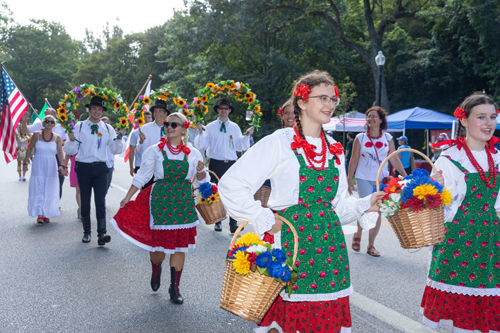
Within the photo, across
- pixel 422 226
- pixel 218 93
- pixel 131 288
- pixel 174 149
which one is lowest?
pixel 131 288

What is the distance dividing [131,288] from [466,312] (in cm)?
353

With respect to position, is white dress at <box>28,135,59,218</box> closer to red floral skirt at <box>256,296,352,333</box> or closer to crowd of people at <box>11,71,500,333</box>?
crowd of people at <box>11,71,500,333</box>

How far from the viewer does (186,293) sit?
5.04m

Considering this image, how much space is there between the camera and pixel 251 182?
2742mm

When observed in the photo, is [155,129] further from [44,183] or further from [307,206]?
[307,206]

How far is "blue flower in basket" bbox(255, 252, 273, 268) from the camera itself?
92.0 inches

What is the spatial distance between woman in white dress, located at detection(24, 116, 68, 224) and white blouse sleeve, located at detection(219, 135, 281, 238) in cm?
733

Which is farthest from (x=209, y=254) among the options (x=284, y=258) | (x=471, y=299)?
(x=284, y=258)

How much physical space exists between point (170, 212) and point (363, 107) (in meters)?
28.8

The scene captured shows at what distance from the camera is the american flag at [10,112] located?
12137 millimetres

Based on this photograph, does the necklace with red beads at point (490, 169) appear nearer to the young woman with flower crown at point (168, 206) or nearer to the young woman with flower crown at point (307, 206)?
the young woman with flower crown at point (307, 206)

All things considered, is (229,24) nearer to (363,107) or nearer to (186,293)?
(363,107)

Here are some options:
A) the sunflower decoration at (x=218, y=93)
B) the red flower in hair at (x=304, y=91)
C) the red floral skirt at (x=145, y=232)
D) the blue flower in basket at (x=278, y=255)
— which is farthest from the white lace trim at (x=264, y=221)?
the sunflower decoration at (x=218, y=93)

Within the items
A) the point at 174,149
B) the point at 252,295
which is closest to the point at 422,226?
the point at 252,295
